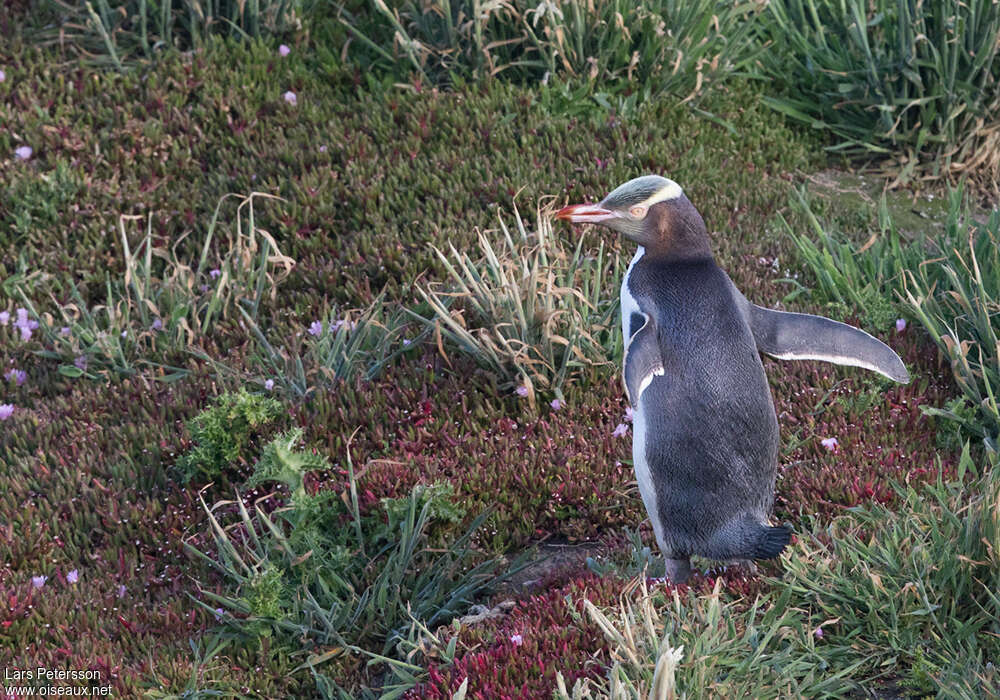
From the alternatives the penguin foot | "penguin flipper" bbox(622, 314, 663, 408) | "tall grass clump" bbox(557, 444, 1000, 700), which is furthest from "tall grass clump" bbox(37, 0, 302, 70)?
"tall grass clump" bbox(557, 444, 1000, 700)

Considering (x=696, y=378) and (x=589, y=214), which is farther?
(x=589, y=214)

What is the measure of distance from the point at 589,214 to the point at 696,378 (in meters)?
0.69

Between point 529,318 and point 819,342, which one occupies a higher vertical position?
point 819,342

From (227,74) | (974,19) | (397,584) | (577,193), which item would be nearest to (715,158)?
(577,193)

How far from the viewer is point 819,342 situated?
12.9 feet

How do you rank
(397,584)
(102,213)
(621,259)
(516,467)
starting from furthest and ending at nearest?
(102,213)
(621,259)
(516,467)
(397,584)

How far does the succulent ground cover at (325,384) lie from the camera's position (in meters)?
3.97

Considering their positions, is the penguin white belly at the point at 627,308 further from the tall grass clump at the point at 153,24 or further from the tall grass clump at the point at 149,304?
the tall grass clump at the point at 153,24

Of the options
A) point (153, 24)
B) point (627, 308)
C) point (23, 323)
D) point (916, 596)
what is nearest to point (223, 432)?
point (23, 323)

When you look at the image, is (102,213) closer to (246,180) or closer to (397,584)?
(246,180)

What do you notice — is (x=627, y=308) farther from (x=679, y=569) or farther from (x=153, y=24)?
(x=153, y=24)

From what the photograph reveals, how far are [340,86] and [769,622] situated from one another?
4.58m

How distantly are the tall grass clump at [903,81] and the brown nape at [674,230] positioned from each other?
3.16m

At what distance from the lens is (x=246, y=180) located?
21.0 feet
